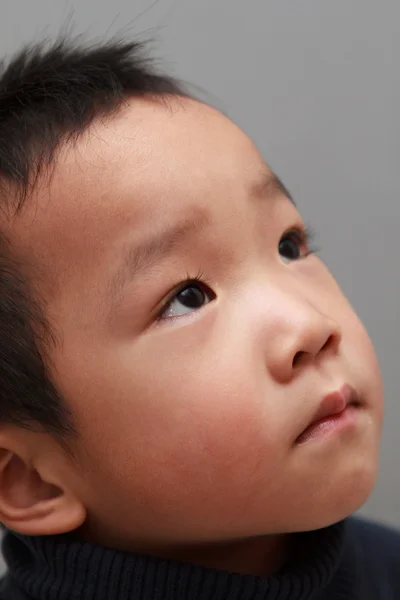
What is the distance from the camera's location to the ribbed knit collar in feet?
2.47

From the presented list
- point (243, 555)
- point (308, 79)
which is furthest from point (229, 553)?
point (308, 79)

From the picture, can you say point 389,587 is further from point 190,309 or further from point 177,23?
point 177,23

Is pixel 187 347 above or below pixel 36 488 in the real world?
above

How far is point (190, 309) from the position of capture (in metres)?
0.71

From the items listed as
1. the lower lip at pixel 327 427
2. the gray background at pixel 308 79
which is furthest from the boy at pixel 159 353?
the gray background at pixel 308 79

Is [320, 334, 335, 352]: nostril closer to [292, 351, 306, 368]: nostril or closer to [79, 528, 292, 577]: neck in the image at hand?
[292, 351, 306, 368]: nostril

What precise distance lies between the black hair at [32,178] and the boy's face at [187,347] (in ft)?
0.04

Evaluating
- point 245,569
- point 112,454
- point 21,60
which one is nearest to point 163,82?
point 21,60

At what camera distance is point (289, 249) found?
809mm

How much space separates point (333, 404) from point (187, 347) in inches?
4.8

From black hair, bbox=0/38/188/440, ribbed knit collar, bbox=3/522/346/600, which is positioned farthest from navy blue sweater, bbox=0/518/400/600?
black hair, bbox=0/38/188/440

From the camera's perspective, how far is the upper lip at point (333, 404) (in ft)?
2.21

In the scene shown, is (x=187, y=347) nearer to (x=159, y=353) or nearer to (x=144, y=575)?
(x=159, y=353)

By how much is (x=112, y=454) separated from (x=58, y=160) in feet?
0.80
